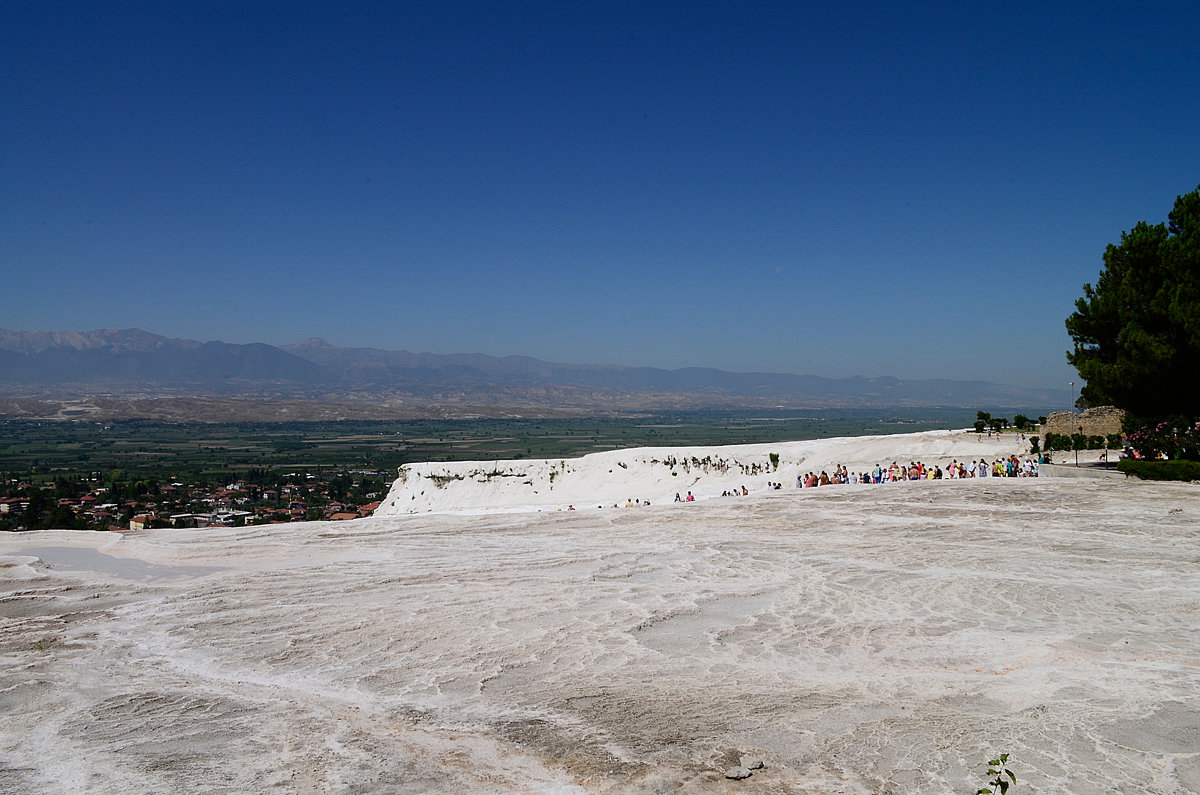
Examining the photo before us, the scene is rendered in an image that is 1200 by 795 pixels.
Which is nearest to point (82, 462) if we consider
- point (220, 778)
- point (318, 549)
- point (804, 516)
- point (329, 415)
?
point (318, 549)

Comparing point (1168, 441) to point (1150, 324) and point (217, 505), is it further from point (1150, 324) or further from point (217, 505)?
point (217, 505)

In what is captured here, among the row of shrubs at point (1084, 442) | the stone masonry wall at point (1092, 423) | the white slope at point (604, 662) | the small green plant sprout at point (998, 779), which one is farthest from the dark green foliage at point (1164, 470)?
the small green plant sprout at point (998, 779)

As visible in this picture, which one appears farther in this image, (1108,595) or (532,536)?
(532,536)

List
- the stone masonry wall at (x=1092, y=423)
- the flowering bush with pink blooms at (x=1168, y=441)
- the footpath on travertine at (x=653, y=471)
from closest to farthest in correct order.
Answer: the flowering bush with pink blooms at (x=1168, y=441) → the stone masonry wall at (x=1092, y=423) → the footpath on travertine at (x=653, y=471)

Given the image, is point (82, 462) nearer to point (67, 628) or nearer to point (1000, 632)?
point (67, 628)

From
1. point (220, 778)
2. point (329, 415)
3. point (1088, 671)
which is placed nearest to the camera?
point (220, 778)

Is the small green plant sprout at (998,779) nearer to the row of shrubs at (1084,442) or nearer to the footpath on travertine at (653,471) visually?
the footpath on travertine at (653,471)
